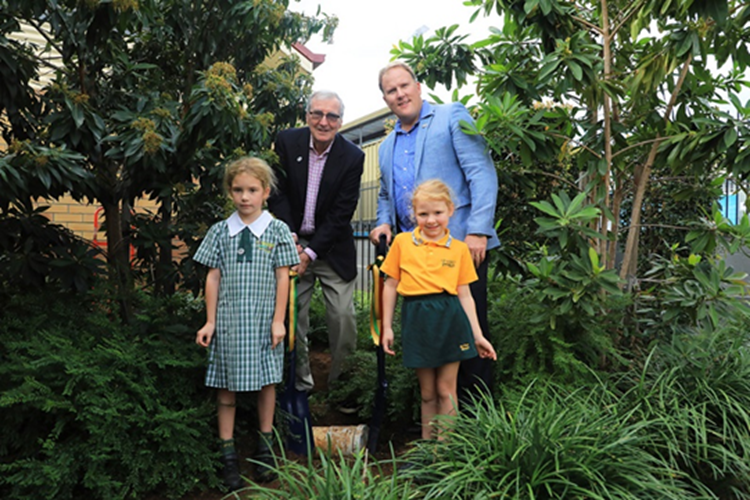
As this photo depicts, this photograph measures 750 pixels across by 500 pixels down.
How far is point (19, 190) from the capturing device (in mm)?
3400

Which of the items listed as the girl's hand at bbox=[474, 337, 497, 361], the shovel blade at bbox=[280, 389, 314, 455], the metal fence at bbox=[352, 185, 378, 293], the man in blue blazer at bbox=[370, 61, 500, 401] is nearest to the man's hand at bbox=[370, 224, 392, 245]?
the man in blue blazer at bbox=[370, 61, 500, 401]

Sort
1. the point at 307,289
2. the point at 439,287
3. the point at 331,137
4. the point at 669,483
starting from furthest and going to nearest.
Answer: the point at 307,289, the point at 331,137, the point at 439,287, the point at 669,483

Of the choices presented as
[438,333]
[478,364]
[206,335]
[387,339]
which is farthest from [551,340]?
[206,335]

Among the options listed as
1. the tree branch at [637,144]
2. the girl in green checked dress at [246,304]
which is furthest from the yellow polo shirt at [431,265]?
the tree branch at [637,144]

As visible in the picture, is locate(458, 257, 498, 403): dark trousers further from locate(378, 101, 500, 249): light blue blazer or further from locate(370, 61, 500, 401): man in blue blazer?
locate(378, 101, 500, 249): light blue blazer

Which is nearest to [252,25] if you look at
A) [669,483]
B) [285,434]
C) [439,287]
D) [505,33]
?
[505,33]

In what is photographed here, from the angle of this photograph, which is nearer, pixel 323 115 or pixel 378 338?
pixel 378 338

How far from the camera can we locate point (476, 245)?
3359mm

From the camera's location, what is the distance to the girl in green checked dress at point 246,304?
3.19 meters

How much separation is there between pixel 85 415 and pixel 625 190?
3.86 m

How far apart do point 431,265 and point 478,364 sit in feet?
2.49

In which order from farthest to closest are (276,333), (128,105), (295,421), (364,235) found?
(364,235) < (128,105) < (295,421) < (276,333)

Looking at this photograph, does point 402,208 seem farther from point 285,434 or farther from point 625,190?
point 625,190

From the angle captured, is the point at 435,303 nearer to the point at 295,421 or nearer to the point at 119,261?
the point at 295,421
